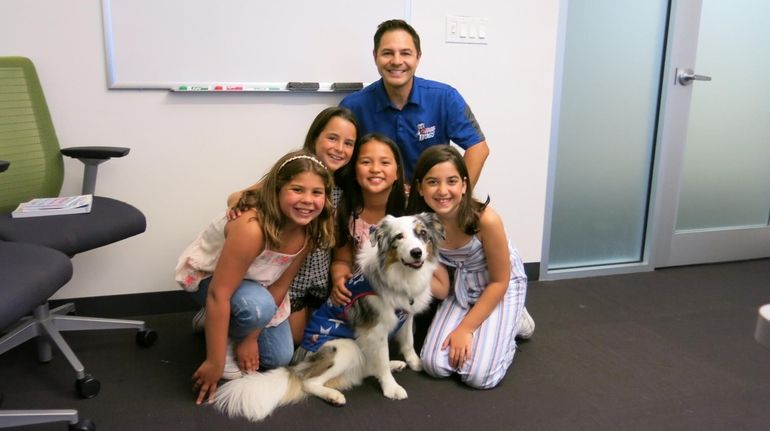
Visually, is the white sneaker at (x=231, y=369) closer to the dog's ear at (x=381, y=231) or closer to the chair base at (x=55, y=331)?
the chair base at (x=55, y=331)

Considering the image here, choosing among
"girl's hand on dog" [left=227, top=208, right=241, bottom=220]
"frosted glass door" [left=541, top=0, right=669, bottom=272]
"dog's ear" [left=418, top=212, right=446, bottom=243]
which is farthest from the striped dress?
"frosted glass door" [left=541, top=0, right=669, bottom=272]

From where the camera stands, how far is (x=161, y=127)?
2.50 meters

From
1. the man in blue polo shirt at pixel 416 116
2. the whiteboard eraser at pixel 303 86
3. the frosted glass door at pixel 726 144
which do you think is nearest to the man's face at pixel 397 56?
the man in blue polo shirt at pixel 416 116

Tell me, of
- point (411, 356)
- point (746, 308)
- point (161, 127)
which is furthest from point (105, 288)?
point (746, 308)

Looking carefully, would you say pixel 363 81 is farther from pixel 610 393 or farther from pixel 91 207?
pixel 610 393

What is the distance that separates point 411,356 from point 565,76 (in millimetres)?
1835

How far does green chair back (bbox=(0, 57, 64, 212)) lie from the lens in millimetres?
2176

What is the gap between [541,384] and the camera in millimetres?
2043

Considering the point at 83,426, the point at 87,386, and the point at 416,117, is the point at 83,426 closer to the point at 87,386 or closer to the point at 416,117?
the point at 87,386

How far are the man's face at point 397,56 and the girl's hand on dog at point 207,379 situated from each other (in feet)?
4.52

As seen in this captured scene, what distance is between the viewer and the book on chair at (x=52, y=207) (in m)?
2.02

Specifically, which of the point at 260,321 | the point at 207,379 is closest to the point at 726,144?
the point at 260,321

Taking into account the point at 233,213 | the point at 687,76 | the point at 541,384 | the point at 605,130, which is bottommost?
the point at 541,384

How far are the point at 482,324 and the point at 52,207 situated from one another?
5.58 ft
